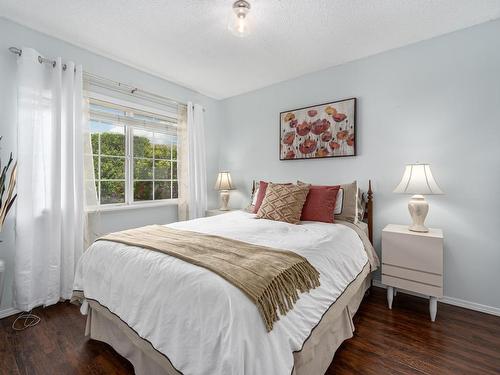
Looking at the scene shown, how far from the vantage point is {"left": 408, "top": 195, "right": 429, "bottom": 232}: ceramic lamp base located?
2111mm

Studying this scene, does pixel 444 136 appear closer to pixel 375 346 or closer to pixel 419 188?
pixel 419 188

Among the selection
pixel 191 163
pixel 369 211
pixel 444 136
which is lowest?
pixel 369 211

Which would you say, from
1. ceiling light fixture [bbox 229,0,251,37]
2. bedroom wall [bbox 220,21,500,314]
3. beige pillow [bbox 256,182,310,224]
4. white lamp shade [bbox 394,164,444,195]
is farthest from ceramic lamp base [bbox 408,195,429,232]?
ceiling light fixture [bbox 229,0,251,37]

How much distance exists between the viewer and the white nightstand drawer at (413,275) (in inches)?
76.7

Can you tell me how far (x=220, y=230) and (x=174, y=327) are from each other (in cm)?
94

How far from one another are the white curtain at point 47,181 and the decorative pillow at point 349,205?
259 centimetres

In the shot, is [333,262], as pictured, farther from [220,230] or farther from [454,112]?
[454,112]

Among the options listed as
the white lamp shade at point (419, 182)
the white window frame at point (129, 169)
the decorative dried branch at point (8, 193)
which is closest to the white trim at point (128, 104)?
the white window frame at point (129, 169)

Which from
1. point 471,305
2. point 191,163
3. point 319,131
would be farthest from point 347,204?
point 191,163

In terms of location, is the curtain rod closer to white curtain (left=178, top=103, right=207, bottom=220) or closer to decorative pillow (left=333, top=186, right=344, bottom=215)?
white curtain (left=178, top=103, right=207, bottom=220)

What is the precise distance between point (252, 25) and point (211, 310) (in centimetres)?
223

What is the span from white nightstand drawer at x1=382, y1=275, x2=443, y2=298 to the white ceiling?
222 cm

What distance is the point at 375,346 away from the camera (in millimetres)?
1661

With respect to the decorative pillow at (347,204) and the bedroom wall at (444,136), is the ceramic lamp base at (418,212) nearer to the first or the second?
the bedroom wall at (444,136)
